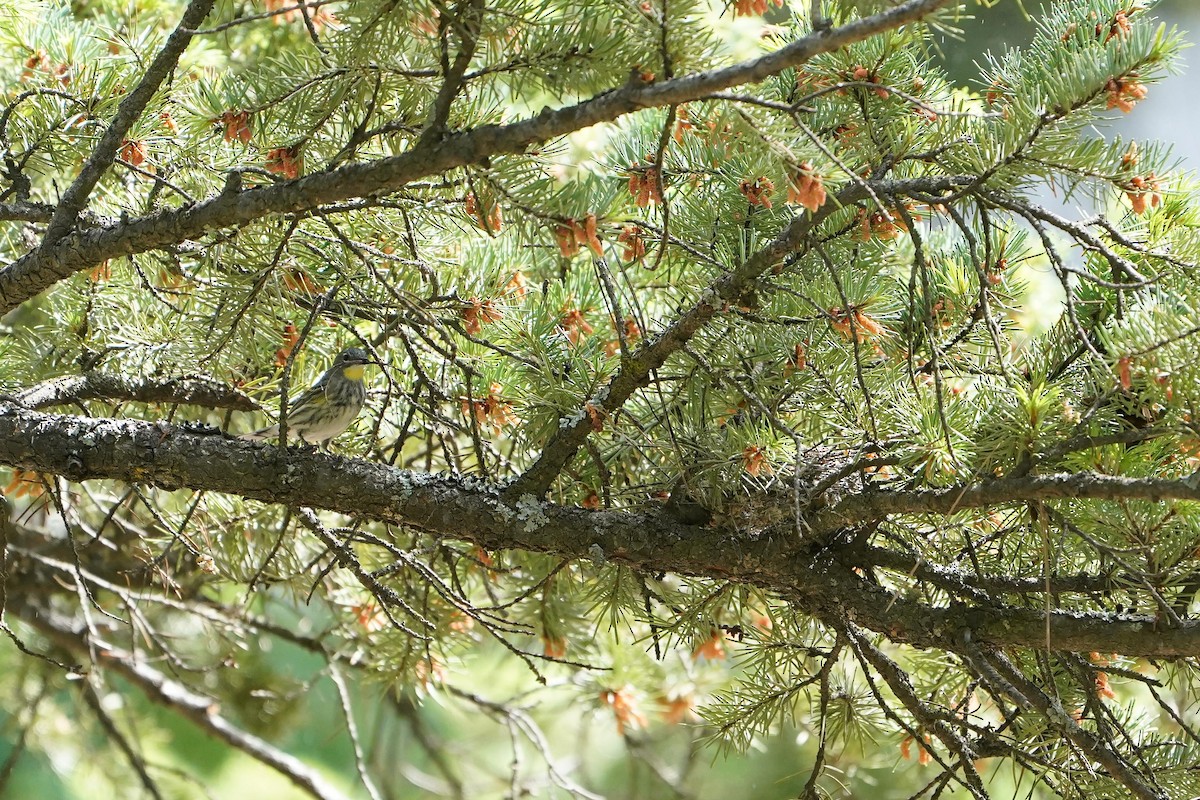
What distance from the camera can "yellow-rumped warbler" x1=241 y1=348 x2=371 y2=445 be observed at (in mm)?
1949

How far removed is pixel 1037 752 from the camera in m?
1.49

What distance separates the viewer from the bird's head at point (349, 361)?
189 centimetres

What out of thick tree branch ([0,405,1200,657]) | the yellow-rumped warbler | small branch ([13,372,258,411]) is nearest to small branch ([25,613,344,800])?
the yellow-rumped warbler

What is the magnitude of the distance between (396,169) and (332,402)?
1016 mm

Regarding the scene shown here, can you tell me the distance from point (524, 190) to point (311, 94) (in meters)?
0.33

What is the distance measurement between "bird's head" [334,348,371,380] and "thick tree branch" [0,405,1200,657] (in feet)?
1.41

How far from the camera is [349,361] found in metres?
1.86

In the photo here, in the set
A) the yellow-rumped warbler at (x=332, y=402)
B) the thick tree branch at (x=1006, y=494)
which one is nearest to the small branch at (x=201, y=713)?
the yellow-rumped warbler at (x=332, y=402)

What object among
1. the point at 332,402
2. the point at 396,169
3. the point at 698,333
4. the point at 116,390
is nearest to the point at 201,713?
the point at 332,402

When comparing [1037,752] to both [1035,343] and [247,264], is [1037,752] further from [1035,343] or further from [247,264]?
[247,264]

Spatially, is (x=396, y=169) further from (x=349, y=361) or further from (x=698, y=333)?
(x=349, y=361)

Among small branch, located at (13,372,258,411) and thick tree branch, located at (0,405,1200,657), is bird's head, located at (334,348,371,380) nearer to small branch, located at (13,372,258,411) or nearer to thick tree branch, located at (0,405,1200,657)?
small branch, located at (13,372,258,411)

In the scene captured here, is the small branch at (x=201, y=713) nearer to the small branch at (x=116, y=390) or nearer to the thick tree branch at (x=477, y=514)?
the small branch at (x=116, y=390)

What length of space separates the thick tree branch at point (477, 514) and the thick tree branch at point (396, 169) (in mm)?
232
